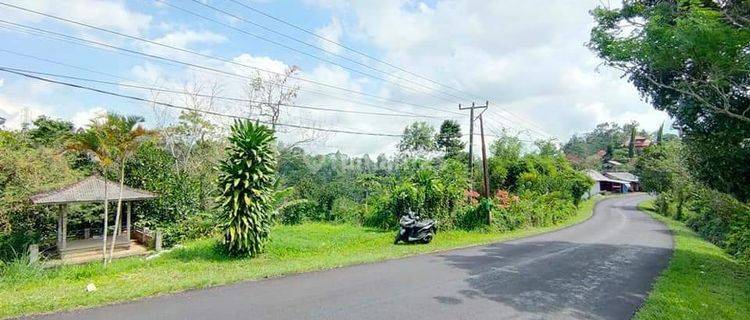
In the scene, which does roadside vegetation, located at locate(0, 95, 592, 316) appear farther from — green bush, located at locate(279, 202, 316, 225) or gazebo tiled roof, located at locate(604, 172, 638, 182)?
gazebo tiled roof, located at locate(604, 172, 638, 182)

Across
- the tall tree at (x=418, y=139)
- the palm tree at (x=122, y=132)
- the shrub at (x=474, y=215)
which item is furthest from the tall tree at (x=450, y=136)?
the palm tree at (x=122, y=132)

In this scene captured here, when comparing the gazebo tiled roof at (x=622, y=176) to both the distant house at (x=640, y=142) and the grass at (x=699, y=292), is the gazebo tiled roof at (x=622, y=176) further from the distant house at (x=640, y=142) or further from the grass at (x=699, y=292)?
the grass at (x=699, y=292)

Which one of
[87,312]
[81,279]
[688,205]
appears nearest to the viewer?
[87,312]

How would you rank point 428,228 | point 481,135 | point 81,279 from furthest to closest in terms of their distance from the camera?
point 481,135 < point 428,228 < point 81,279

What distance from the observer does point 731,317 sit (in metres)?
6.82

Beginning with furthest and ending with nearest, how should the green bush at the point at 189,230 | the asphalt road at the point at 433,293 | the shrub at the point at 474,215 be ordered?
the shrub at the point at 474,215
the green bush at the point at 189,230
the asphalt road at the point at 433,293

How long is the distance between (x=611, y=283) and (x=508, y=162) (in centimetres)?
2154

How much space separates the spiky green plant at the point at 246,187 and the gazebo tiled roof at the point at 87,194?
25.0 feet

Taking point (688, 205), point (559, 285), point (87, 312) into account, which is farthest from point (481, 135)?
point (688, 205)

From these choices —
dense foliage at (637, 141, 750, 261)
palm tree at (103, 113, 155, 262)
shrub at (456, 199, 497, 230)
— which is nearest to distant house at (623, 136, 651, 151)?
dense foliage at (637, 141, 750, 261)

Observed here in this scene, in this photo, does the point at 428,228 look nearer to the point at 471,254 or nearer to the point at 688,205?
Result: the point at 471,254

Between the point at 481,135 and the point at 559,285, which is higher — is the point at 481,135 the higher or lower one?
the higher one

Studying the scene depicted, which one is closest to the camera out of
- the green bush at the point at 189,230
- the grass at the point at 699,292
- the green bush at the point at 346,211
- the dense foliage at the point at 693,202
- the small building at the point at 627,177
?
the grass at the point at 699,292

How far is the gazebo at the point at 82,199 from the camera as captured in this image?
15.1 meters
